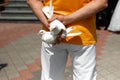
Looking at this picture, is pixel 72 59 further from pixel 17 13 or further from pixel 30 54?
pixel 17 13

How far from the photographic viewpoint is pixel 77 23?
2.01 m

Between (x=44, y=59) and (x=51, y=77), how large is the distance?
0.15m

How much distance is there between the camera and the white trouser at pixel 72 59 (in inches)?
81.5

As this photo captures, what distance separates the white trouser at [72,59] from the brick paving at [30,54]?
91.9 inches

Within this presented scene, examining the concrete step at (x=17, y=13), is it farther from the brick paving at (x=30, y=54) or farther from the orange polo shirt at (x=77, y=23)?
the orange polo shirt at (x=77, y=23)

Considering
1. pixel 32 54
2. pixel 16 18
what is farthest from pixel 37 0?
pixel 16 18

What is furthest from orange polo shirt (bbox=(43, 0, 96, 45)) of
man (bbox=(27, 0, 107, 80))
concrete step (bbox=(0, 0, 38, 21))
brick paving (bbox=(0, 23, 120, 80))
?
concrete step (bbox=(0, 0, 38, 21))

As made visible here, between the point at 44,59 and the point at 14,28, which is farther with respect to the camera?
the point at 14,28

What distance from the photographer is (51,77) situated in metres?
2.22

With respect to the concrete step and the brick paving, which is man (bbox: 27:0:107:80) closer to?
the brick paving

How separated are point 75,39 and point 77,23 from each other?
4.3 inches

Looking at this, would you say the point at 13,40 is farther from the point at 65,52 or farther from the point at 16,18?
the point at 65,52

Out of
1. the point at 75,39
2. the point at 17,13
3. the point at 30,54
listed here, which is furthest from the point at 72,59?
the point at 17,13

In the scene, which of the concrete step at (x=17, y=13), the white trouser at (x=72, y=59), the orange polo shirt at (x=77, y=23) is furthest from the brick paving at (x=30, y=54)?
the orange polo shirt at (x=77, y=23)
